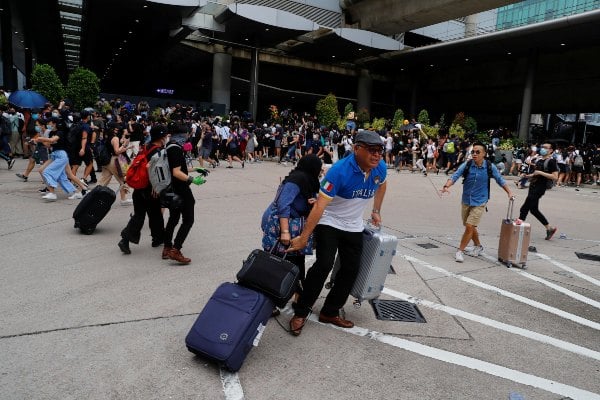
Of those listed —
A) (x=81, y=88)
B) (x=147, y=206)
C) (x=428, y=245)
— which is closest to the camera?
(x=147, y=206)

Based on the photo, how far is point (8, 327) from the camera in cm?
384

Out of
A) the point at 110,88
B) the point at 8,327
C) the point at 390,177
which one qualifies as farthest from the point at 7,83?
the point at 110,88

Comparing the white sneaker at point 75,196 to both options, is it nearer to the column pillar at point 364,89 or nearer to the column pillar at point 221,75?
the column pillar at point 221,75

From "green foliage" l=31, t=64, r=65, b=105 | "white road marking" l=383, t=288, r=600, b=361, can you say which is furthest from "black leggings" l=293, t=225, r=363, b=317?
"green foliage" l=31, t=64, r=65, b=105

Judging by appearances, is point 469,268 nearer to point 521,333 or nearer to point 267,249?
point 521,333

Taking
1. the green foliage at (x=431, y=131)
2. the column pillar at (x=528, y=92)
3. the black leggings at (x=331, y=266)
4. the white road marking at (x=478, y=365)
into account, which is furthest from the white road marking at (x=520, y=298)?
the column pillar at (x=528, y=92)

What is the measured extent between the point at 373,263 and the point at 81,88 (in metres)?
20.4

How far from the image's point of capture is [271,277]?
11.5ft

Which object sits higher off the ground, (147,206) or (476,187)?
(476,187)

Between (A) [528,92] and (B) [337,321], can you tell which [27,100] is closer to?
(B) [337,321]

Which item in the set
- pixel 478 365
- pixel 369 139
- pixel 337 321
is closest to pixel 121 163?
pixel 337 321

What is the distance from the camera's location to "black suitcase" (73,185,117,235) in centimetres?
682

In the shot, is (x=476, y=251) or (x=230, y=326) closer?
(x=230, y=326)

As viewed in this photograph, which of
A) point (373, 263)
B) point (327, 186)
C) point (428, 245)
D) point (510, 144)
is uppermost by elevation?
point (510, 144)
